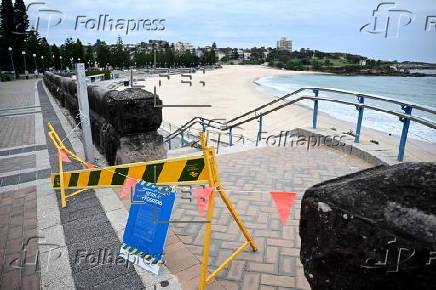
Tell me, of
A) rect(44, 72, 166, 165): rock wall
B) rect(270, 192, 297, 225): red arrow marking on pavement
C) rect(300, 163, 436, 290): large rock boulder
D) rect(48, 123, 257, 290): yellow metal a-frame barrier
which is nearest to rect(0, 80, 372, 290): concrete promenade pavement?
rect(48, 123, 257, 290): yellow metal a-frame barrier

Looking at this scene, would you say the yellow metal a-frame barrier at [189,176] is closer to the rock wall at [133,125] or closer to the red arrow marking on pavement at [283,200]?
the red arrow marking on pavement at [283,200]

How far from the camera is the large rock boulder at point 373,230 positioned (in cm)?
104

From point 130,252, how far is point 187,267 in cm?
60

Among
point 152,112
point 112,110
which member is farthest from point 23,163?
point 152,112

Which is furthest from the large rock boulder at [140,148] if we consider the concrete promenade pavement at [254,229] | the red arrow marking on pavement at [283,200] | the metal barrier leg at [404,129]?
the metal barrier leg at [404,129]

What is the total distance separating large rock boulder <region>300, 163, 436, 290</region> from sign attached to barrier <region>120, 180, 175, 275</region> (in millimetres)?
1738

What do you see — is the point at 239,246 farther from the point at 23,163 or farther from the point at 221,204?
the point at 23,163

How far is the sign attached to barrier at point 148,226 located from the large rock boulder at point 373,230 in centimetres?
174

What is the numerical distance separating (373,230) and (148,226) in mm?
2341

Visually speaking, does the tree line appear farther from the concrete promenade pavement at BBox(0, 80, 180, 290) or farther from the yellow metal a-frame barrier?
the yellow metal a-frame barrier

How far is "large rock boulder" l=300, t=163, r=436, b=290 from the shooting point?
1.04 meters

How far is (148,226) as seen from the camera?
119 inches

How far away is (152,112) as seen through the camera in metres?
4.86

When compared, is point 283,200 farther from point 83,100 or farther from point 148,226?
point 83,100
